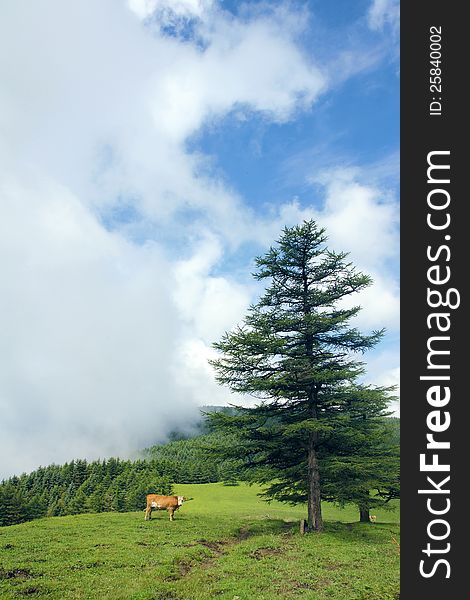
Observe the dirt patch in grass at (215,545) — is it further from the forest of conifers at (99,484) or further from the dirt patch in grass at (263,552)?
the forest of conifers at (99,484)

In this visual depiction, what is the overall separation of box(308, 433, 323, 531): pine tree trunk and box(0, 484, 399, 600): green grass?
0.98 m

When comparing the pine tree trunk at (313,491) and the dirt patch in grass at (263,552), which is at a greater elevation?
the pine tree trunk at (313,491)

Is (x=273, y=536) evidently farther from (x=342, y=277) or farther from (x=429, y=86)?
(x=429, y=86)

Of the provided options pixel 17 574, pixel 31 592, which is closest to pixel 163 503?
pixel 17 574

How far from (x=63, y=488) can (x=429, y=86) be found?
142662 mm

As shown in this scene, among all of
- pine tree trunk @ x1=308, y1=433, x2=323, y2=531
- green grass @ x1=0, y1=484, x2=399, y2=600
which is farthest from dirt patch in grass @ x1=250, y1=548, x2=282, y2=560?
pine tree trunk @ x1=308, y1=433, x2=323, y2=531

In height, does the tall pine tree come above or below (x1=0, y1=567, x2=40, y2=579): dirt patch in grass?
above

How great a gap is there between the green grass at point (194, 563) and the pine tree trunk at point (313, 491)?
0.98 metres

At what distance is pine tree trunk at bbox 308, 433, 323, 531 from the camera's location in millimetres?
23016

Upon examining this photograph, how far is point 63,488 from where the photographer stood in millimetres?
122000

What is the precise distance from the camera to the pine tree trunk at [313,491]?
23016mm

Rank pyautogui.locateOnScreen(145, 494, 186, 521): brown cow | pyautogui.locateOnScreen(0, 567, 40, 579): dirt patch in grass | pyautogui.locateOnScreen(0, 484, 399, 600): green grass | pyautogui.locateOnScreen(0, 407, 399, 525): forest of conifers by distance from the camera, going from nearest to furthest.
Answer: pyautogui.locateOnScreen(0, 484, 399, 600): green grass
pyautogui.locateOnScreen(0, 567, 40, 579): dirt patch in grass
pyautogui.locateOnScreen(145, 494, 186, 521): brown cow
pyautogui.locateOnScreen(0, 407, 399, 525): forest of conifers

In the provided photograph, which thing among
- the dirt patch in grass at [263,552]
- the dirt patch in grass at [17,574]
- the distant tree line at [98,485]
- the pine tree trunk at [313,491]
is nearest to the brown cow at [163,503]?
the distant tree line at [98,485]

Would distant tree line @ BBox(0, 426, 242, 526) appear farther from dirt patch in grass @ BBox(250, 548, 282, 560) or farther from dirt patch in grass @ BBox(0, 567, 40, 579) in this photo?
dirt patch in grass @ BBox(0, 567, 40, 579)
